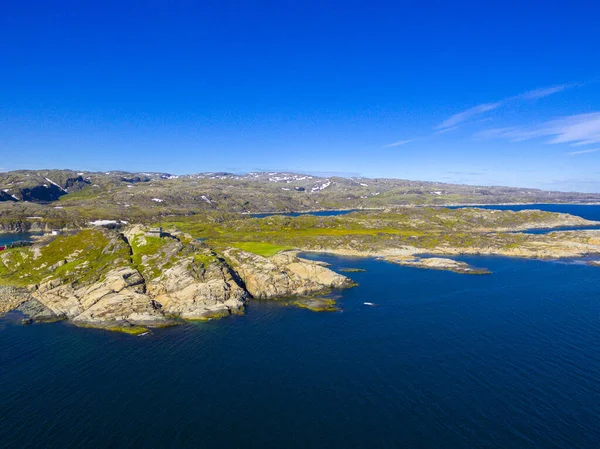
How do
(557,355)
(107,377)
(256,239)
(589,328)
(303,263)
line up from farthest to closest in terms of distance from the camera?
1. (256,239)
2. (303,263)
3. (589,328)
4. (557,355)
5. (107,377)

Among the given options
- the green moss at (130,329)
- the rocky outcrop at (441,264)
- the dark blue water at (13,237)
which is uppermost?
the rocky outcrop at (441,264)

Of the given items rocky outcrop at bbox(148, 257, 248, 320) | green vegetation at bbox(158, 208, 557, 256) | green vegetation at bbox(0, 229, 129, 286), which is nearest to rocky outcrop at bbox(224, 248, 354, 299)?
rocky outcrop at bbox(148, 257, 248, 320)

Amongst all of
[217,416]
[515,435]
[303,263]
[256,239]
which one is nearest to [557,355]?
[515,435]

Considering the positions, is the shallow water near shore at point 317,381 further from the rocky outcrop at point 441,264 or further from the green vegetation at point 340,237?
the green vegetation at point 340,237

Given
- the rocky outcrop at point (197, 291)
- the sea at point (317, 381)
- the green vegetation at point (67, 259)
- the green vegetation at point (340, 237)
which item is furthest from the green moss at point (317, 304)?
the green vegetation at point (340, 237)

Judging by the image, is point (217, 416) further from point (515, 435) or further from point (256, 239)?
point (256, 239)

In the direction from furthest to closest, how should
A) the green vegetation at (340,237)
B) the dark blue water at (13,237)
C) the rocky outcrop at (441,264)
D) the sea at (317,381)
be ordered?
the dark blue water at (13,237)
the green vegetation at (340,237)
the rocky outcrop at (441,264)
the sea at (317,381)
